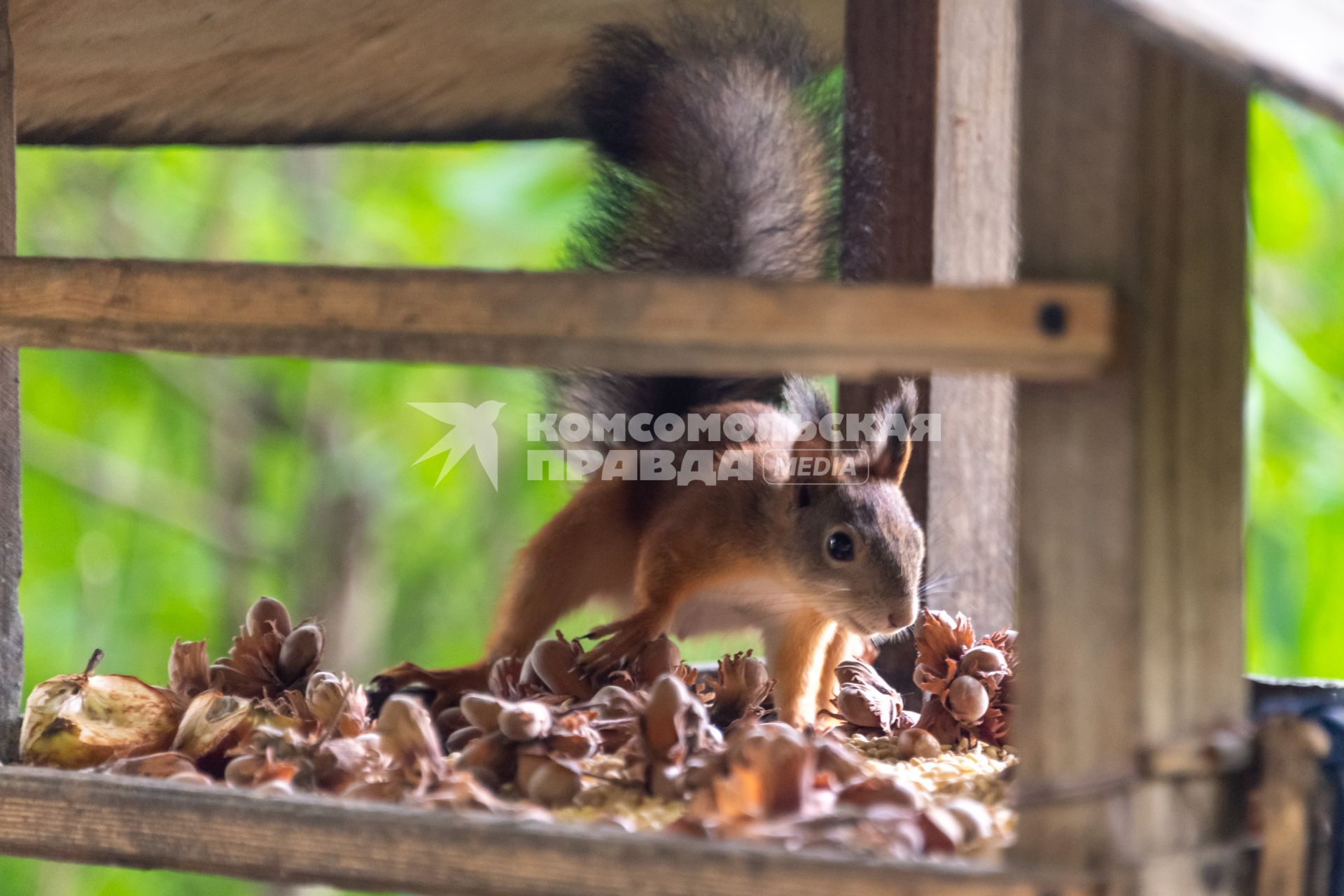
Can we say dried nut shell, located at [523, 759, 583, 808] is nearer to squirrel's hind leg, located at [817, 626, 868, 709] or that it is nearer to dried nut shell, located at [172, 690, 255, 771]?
dried nut shell, located at [172, 690, 255, 771]

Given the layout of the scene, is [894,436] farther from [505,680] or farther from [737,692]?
[505,680]

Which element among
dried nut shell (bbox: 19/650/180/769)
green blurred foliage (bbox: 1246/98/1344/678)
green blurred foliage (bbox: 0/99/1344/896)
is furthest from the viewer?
green blurred foliage (bbox: 0/99/1344/896)

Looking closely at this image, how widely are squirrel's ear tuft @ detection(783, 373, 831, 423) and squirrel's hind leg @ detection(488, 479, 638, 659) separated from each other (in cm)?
22

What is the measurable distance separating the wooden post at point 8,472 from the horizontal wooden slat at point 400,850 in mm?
171

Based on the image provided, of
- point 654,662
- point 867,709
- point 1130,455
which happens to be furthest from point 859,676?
point 1130,455

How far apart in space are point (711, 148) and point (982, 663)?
60 cm

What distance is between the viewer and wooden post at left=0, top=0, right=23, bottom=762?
1104 mm

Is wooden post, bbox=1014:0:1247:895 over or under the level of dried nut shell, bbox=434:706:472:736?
over

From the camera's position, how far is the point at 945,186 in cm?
139

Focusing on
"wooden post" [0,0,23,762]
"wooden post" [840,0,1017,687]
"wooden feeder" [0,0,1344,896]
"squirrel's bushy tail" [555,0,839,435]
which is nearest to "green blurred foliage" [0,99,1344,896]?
"squirrel's bushy tail" [555,0,839,435]

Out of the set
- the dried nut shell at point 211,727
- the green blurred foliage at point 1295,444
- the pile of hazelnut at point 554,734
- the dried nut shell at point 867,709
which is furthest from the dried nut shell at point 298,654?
the green blurred foliage at point 1295,444

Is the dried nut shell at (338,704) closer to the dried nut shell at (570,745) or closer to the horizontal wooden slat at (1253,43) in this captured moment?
the dried nut shell at (570,745)

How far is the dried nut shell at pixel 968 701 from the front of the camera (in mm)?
1168

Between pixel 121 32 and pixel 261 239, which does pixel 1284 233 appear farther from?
pixel 261 239
